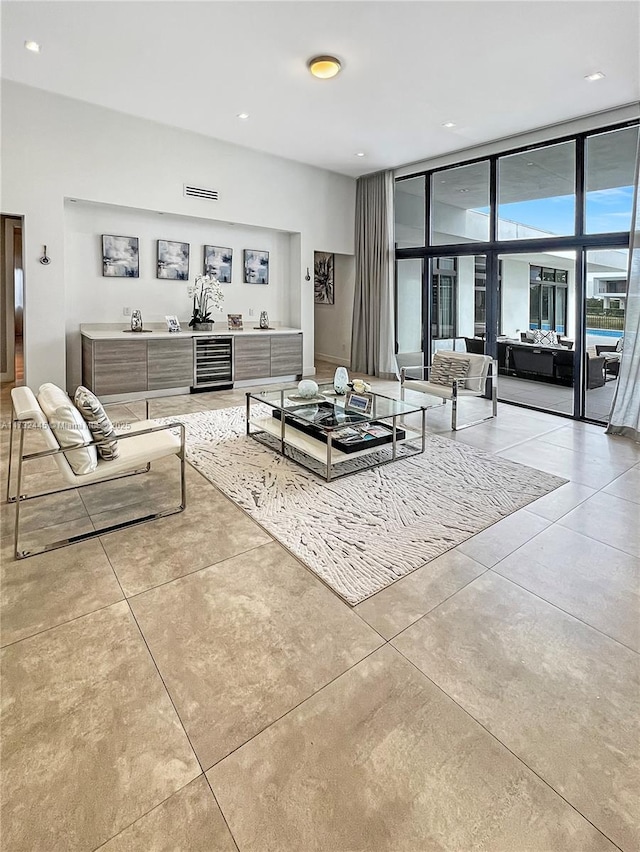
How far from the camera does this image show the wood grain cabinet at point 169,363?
6410mm

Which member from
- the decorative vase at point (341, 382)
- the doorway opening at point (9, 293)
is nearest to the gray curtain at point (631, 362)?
the decorative vase at point (341, 382)

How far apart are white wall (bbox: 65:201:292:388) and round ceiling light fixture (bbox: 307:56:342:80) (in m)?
3.10

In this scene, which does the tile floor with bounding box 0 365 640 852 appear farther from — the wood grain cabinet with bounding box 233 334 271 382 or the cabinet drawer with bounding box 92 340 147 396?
the wood grain cabinet with bounding box 233 334 271 382

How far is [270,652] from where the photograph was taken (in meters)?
1.91

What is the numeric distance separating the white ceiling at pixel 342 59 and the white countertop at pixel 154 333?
2613 mm

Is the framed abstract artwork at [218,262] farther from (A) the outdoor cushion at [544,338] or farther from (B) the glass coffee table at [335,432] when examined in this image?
(A) the outdoor cushion at [544,338]

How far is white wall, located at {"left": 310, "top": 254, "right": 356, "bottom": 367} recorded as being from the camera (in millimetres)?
9086

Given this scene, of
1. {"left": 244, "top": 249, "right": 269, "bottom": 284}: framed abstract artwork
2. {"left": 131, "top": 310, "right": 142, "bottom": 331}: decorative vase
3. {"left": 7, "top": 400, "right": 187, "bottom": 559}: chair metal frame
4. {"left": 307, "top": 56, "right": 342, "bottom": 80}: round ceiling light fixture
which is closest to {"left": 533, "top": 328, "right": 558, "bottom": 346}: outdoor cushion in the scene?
{"left": 307, "top": 56, "right": 342, "bottom": 80}: round ceiling light fixture

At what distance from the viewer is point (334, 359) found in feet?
32.6

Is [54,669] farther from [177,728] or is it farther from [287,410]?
[287,410]

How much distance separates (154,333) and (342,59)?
3866 millimetres

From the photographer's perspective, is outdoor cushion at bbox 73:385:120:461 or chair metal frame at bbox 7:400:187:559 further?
outdoor cushion at bbox 73:385:120:461

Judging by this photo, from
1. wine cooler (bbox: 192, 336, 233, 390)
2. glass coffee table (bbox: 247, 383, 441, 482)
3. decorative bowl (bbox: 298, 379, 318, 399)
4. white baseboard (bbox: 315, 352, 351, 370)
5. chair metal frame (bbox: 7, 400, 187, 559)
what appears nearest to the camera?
chair metal frame (bbox: 7, 400, 187, 559)

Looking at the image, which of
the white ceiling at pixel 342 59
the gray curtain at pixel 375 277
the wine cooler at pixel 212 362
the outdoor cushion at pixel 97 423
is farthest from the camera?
the gray curtain at pixel 375 277
